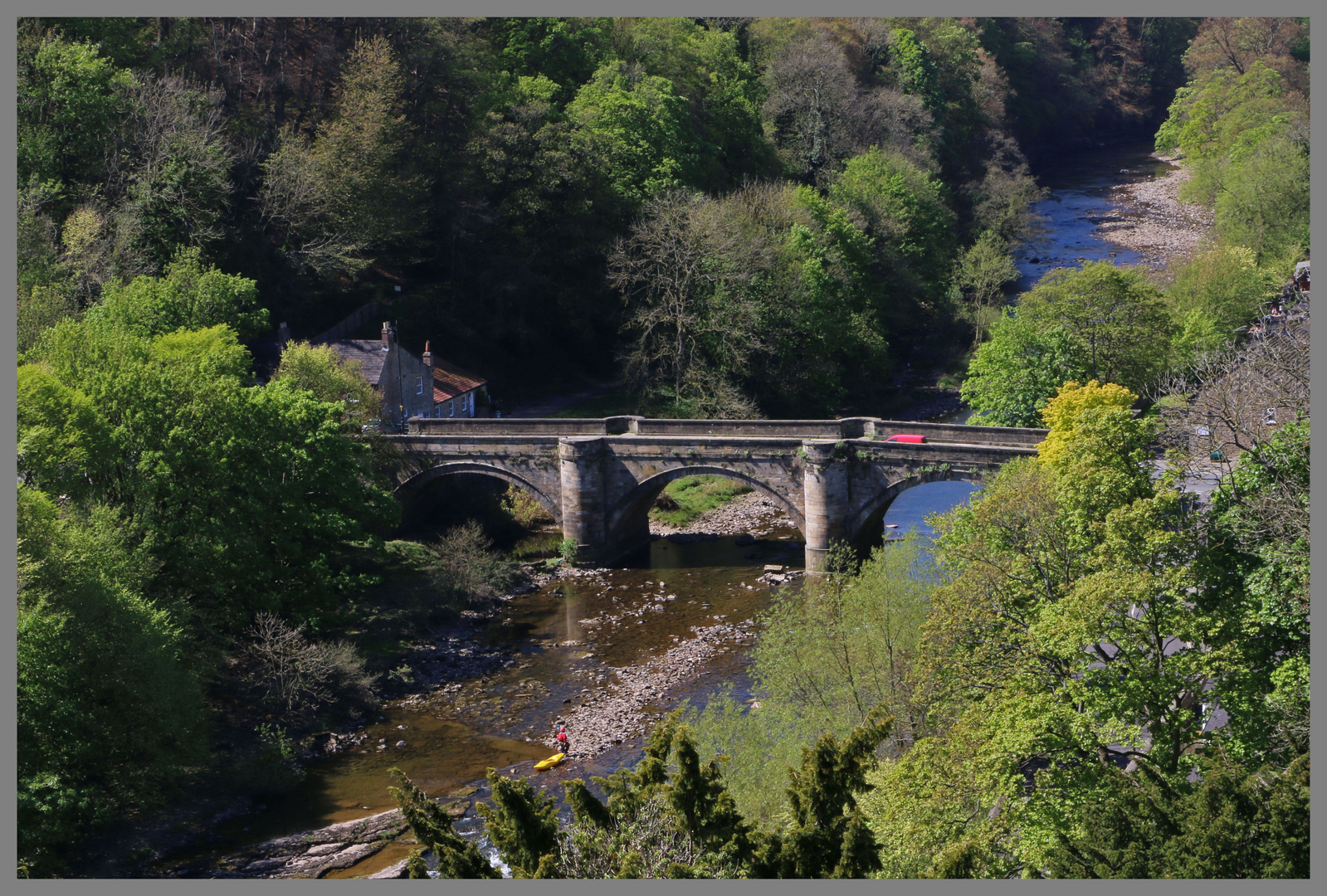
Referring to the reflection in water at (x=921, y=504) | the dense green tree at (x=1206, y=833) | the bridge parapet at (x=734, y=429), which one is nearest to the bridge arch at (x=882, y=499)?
the bridge parapet at (x=734, y=429)

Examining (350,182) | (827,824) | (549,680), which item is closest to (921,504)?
(549,680)

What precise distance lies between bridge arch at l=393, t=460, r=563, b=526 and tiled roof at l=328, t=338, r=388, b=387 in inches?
175

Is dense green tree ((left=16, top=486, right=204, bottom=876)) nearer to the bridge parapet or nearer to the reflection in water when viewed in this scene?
the bridge parapet

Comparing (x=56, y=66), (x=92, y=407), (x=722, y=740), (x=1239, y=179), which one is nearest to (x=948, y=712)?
(x=722, y=740)

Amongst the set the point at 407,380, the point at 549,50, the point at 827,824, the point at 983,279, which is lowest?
the point at 827,824

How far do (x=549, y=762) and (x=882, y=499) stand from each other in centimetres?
1877

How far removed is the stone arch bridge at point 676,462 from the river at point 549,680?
2.49m

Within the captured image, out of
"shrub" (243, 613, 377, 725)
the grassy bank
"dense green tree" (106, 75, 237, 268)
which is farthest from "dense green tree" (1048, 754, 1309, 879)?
"dense green tree" (106, 75, 237, 268)

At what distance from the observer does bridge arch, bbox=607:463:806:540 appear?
4997 cm

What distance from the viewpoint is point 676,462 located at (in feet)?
165

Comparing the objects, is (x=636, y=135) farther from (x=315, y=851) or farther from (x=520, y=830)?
(x=520, y=830)

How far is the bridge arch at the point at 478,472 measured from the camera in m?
51.1

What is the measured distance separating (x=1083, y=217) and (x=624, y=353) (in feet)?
164

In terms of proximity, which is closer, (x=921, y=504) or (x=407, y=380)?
(x=921, y=504)
